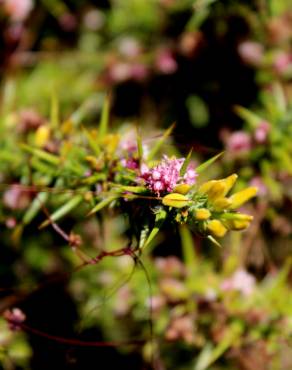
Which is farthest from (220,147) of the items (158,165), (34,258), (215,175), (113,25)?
(158,165)

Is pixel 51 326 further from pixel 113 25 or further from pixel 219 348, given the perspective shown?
pixel 113 25

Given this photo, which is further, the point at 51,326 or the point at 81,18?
the point at 81,18

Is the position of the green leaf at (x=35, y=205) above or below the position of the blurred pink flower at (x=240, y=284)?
above

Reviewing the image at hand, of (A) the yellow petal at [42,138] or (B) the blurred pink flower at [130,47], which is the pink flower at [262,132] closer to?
(A) the yellow petal at [42,138]

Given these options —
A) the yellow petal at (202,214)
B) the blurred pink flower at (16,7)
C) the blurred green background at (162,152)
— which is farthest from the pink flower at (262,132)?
the blurred pink flower at (16,7)

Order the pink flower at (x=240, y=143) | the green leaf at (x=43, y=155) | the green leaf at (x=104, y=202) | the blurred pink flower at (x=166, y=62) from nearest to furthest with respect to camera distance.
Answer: the green leaf at (x=104, y=202)
the green leaf at (x=43, y=155)
the pink flower at (x=240, y=143)
the blurred pink flower at (x=166, y=62)

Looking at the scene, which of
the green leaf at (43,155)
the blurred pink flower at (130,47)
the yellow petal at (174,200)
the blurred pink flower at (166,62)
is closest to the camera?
the yellow petal at (174,200)

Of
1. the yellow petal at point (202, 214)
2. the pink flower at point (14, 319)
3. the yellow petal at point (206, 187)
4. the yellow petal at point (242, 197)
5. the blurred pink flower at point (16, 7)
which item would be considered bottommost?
the pink flower at point (14, 319)
